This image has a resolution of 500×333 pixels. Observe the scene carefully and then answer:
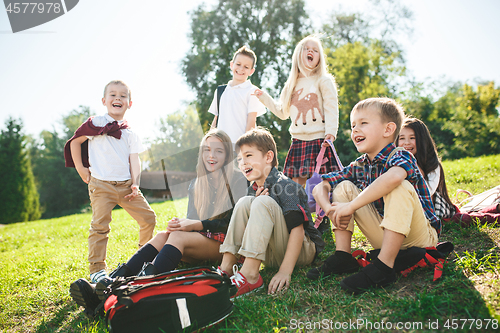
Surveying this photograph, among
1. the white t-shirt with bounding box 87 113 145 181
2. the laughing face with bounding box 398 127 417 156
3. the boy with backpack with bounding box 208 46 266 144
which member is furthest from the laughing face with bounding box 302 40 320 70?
the white t-shirt with bounding box 87 113 145 181

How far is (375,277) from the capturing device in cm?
172

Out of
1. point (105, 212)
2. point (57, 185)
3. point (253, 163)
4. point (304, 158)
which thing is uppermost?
point (253, 163)

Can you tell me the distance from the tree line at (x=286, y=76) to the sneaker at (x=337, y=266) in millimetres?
10469

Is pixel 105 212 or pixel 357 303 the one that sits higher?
pixel 105 212

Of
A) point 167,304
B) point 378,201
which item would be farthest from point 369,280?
point 167,304

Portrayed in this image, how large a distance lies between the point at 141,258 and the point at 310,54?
2.77 m

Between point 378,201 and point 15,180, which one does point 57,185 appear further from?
point 378,201

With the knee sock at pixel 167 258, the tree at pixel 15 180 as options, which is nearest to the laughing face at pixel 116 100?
the knee sock at pixel 167 258

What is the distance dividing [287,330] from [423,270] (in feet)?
3.23

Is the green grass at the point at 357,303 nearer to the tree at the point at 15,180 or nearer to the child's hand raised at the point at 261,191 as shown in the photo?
the child's hand raised at the point at 261,191

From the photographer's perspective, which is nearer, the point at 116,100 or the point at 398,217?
the point at 398,217

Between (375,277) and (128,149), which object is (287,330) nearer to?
(375,277)

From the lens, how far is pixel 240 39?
19312 millimetres

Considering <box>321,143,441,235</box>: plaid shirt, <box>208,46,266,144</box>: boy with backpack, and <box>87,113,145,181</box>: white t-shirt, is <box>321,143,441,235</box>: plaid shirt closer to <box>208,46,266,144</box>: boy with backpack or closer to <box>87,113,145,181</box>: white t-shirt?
<box>208,46,266,144</box>: boy with backpack
